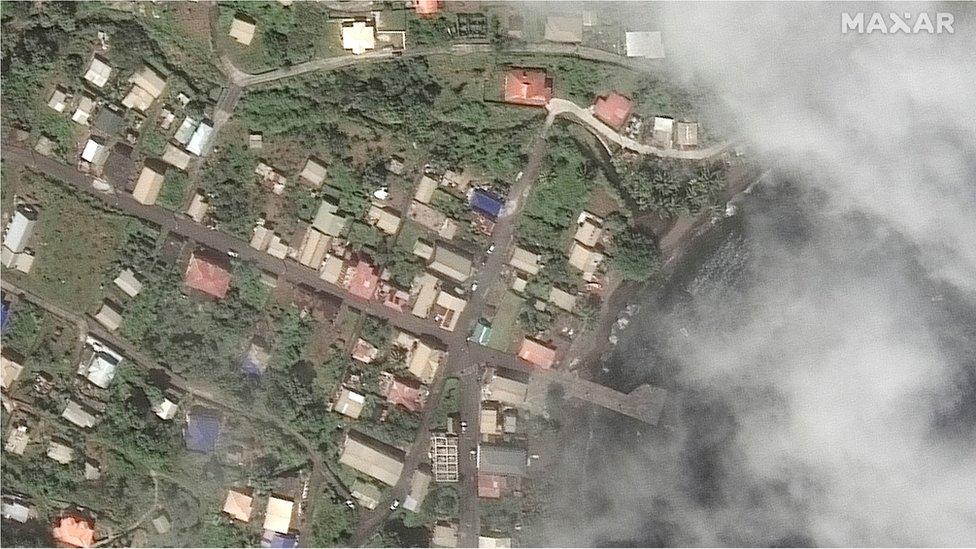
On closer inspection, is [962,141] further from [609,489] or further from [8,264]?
[8,264]

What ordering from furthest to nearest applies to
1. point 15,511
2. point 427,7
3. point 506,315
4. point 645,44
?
point 15,511, point 506,315, point 645,44, point 427,7

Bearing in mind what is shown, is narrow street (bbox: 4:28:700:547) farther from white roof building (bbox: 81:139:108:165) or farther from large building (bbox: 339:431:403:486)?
white roof building (bbox: 81:139:108:165)

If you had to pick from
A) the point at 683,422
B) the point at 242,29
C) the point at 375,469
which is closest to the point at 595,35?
the point at 242,29

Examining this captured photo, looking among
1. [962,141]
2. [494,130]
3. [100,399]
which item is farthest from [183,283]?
[962,141]

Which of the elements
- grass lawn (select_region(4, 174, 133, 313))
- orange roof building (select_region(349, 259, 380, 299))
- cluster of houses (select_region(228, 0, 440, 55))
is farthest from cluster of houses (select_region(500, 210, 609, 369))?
grass lawn (select_region(4, 174, 133, 313))

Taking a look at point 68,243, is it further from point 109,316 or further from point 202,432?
point 202,432

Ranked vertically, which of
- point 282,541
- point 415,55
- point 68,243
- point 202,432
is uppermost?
point 415,55
